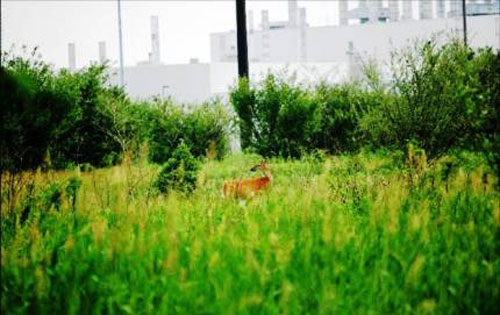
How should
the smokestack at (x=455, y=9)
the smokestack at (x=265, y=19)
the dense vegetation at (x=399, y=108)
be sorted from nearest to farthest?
the dense vegetation at (x=399, y=108) < the smokestack at (x=455, y=9) < the smokestack at (x=265, y=19)

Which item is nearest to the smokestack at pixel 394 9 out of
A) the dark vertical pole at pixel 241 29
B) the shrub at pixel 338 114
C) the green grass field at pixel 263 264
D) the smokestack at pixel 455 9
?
the smokestack at pixel 455 9

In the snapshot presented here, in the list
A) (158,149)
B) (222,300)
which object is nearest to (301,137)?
(158,149)

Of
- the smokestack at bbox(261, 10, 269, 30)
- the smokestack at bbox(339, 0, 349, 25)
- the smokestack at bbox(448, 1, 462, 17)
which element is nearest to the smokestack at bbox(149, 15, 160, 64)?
the smokestack at bbox(261, 10, 269, 30)

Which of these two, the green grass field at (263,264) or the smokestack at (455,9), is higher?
the smokestack at (455,9)

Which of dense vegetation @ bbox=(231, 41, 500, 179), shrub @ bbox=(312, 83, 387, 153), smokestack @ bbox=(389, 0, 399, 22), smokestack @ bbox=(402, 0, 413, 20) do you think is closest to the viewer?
dense vegetation @ bbox=(231, 41, 500, 179)

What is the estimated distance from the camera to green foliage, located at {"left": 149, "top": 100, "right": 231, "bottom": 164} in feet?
46.0

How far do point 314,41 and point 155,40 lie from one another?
1315 cm

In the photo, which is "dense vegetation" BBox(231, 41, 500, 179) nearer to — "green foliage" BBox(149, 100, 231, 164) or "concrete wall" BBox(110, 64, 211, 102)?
"green foliage" BBox(149, 100, 231, 164)

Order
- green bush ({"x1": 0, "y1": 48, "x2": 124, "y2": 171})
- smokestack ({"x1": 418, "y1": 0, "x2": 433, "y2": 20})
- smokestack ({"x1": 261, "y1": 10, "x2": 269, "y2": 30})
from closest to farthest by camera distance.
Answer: green bush ({"x1": 0, "y1": 48, "x2": 124, "y2": 171}), smokestack ({"x1": 418, "y1": 0, "x2": 433, "y2": 20}), smokestack ({"x1": 261, "y1": 10, "x2": 269, "y2": 30})

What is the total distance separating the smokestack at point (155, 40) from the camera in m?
56.1

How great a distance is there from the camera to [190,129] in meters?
14.0

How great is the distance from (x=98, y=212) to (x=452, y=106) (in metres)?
5.42

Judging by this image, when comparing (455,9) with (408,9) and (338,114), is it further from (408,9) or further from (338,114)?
(338,114)

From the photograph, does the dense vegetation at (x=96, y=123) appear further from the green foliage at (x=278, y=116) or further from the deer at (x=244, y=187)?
the deer at (x=244, y=187)
